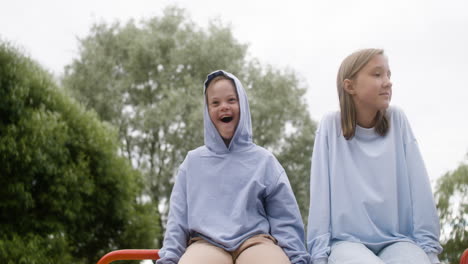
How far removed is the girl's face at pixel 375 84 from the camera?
280 centimetres

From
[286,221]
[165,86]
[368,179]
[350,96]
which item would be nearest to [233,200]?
[286,221]

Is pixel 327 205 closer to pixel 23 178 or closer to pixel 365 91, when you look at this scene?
pixel 365 91

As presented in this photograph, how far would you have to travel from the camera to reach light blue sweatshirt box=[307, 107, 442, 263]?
8.82ft

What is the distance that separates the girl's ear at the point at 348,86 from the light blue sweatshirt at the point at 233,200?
0.53m

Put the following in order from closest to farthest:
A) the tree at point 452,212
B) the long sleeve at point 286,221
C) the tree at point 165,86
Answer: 1. the long sleeve at point 286,221
2. the tree at point 452,212
3. the tree at point 165,86

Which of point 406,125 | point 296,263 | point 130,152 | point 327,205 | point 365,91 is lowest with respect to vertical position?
point 130,152

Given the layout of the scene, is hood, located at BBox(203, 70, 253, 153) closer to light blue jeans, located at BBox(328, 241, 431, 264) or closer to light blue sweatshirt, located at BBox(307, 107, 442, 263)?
light blue sweatshirt, located at BBox(307, 107, 442, 263)

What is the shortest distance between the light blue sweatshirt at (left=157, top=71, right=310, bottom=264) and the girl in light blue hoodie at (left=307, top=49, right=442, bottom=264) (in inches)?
5.4

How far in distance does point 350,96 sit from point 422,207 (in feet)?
2.13

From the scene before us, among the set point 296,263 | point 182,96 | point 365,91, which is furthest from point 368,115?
point 182,96

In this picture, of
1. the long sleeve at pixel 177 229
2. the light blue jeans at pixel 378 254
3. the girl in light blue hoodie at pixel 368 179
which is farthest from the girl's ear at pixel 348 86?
the long sleeve at pixel 177 229

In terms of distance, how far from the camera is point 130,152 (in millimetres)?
19625

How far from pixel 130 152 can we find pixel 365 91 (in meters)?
17.4

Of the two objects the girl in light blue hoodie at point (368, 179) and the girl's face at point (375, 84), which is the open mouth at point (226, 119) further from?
the girl's face at point (375, 84)
